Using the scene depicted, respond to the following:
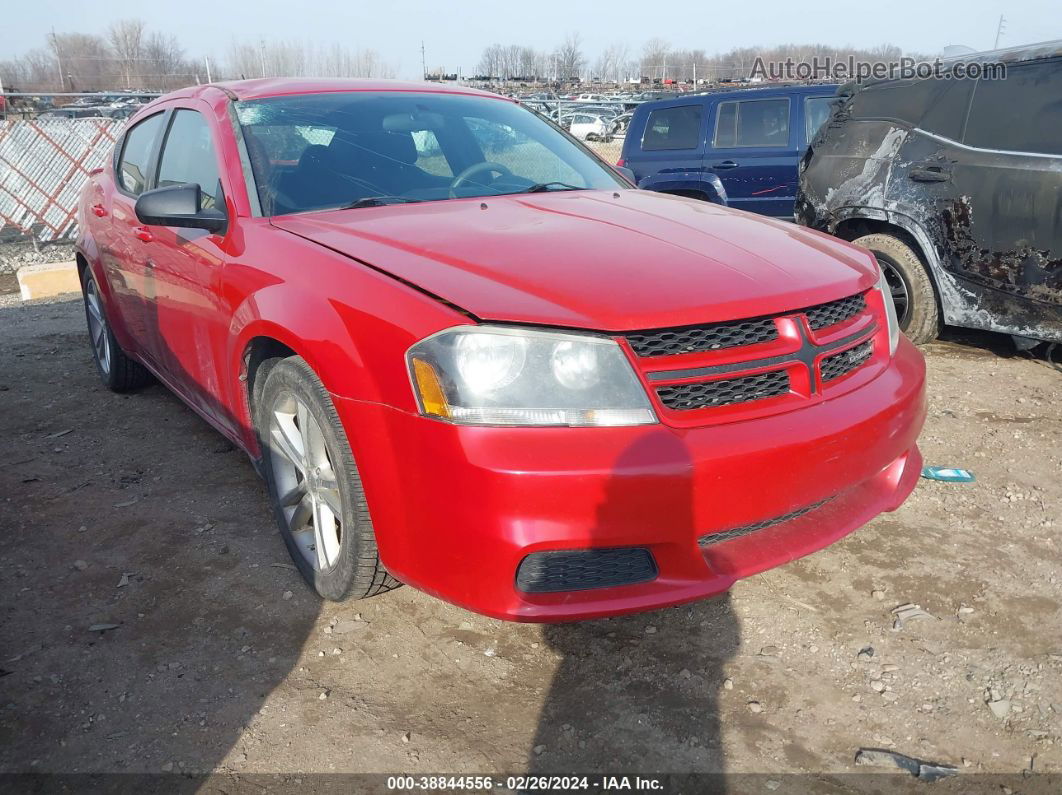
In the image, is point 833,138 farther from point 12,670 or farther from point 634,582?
point 12,670

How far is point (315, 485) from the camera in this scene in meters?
2.57

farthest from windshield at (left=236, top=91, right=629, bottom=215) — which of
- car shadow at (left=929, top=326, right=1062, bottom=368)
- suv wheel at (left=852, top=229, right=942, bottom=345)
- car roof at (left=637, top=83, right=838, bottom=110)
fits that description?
car roof at (left=637, top=83, right=838, bottom=110)

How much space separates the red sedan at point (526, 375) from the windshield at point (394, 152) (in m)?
0.01

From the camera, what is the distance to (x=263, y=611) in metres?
2.67

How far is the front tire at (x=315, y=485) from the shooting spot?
2.29 meters

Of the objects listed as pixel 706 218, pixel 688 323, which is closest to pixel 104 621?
pixel 688 323

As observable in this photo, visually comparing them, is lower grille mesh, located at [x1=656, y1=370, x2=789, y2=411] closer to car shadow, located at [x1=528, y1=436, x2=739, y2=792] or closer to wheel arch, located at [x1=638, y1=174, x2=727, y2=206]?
car shadow, located at [x1=528, y1=436, x2=739, y2=792]

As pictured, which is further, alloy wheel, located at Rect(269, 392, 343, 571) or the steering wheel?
the steering wheel

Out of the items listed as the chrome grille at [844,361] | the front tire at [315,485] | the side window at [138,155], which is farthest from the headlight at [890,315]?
the side window at [138,155]

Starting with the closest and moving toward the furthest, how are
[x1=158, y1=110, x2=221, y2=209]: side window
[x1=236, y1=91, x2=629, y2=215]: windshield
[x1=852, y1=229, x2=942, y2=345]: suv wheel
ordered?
[x1=236, y1=91, x2=629, y2=215]: windshield < [x1=158, y1=110, x2=221, y2=209]: side window < [x1=852, y1=229, x2=942, y2=345]: suv wheel

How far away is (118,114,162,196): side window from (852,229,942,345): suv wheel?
13.0 ft

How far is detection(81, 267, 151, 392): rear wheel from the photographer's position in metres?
4.63

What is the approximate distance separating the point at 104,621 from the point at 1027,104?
5.02 meters

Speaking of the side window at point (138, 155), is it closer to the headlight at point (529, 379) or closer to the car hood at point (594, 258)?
the car hood at point (594, 258)
